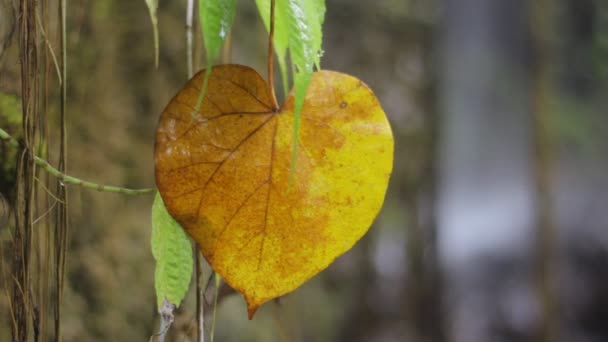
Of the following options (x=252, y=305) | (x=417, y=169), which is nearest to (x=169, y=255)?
(x=252, y=305)

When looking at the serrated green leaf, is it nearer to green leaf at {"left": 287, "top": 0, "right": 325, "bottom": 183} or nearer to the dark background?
green leaf at {"left": 287, "top": 0, "right": 325, "bottom": 183}

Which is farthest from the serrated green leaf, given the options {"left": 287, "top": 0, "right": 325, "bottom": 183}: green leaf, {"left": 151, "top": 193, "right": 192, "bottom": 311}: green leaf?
{"left": 151, "top": 193, "right": 192, "bottom": 311}: green leaf

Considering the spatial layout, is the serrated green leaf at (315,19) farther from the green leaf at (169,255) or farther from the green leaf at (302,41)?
the green leaf at (169,255)

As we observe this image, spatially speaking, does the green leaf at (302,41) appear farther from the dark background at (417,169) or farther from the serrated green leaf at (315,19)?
the dark background at (417,169)

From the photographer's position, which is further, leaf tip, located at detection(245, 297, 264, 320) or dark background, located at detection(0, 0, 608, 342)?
dark background, located at detection(0, 0, 608, 342)

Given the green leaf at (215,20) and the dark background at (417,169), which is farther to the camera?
the dark background at (417,169)

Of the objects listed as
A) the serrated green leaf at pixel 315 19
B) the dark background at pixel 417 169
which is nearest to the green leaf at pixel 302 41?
the serrated green leaf at pixel 315 19

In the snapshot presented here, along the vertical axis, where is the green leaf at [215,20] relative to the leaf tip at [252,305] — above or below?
above

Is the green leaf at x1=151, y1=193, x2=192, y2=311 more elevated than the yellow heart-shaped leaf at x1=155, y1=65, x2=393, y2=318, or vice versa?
the yellow heart-shaped leaf at x1=155, y1=65, x2=393, y2=318
